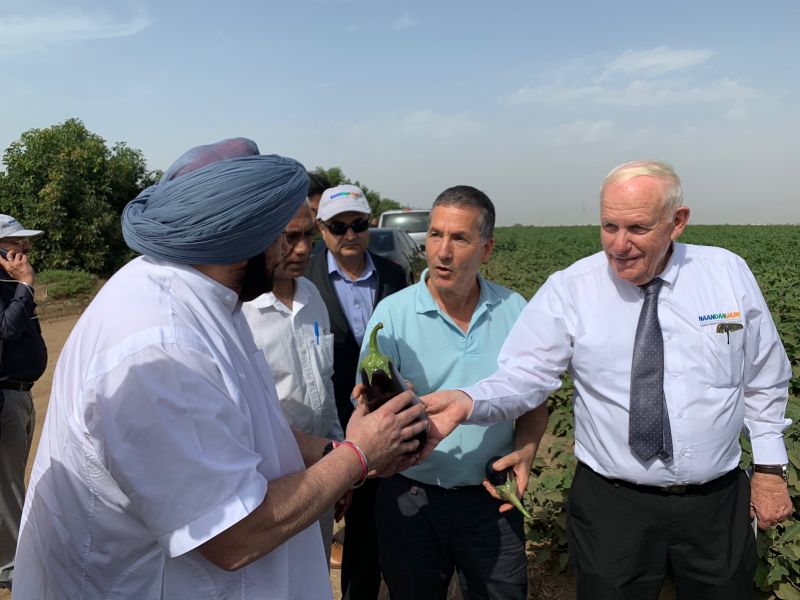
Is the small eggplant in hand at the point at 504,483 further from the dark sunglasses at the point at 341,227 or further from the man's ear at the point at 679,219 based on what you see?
the dark sunglasses at the point at 341,227

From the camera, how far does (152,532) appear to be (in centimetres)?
124

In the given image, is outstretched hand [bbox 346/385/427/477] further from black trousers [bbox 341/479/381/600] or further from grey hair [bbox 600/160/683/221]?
black trousers [bbox 341/479/381/600]

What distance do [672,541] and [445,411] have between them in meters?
0.95

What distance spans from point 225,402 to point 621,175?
1.64 metres

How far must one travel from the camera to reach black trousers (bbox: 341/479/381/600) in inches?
120

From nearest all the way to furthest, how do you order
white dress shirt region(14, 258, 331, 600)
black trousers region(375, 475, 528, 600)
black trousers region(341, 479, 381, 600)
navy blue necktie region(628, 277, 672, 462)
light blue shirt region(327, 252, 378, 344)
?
1. white dress shirt region(14, 258, 331, 600)
2. navy blue necktie region(628, 277, 672, 462)
3. black trousers region(375, 475, 528, 600)
4. black trousers region(341, 479, 381, 600)
5. light blue shirt region(327, 252, 378, 344)

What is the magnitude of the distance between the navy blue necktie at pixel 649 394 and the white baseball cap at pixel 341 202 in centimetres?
176

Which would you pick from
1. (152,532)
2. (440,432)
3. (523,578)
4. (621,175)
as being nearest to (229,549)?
(152,532)

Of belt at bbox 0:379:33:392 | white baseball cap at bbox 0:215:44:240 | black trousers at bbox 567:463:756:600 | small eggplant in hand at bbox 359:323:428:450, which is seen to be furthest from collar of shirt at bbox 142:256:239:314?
white baseball cap at bbox 0:215:44:240

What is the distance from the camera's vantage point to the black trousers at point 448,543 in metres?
2.34

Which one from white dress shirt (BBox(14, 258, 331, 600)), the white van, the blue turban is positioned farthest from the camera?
the white van

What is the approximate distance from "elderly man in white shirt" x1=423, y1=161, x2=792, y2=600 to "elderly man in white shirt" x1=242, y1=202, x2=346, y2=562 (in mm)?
622

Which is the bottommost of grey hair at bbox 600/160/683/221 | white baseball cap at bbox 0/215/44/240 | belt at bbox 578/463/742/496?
belt at bbox 578/463/742/496

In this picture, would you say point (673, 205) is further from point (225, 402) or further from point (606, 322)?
point (225, 402)
